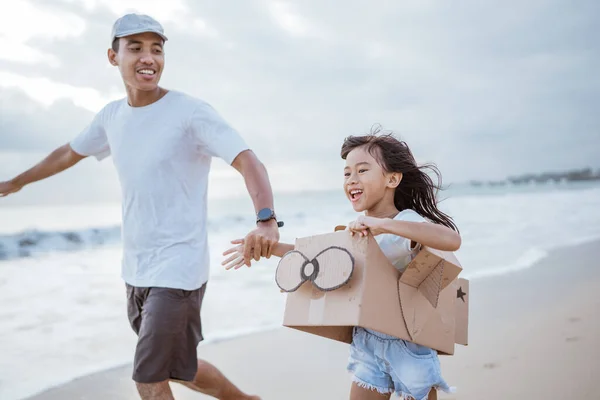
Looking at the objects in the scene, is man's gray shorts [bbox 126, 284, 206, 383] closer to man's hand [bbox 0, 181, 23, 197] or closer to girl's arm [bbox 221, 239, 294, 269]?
girl's arm [bbox 221, 239, 294, 269]

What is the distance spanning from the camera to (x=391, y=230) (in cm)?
215

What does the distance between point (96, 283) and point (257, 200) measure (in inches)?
211

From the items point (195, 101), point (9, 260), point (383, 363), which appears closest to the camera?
point (383, 363)

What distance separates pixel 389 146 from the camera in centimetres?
261

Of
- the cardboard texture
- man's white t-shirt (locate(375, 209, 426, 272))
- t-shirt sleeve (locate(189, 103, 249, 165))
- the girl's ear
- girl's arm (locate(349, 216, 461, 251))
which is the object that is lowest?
the cardboard texture

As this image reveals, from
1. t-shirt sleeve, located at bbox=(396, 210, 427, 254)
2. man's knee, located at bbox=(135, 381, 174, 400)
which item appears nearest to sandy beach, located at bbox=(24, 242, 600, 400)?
man's knee, located at bbox=(135, 381, 174, 400)

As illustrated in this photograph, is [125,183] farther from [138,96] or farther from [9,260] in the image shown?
[9,260]

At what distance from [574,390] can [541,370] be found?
359 mm

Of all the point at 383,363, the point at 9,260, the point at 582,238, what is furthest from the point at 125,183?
the point at 582,238

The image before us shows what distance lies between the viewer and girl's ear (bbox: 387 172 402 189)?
260 cm

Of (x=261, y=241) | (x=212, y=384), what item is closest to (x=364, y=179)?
(x=261, y=241)

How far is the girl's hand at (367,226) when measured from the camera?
2166mm

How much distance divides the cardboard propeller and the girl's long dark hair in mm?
546

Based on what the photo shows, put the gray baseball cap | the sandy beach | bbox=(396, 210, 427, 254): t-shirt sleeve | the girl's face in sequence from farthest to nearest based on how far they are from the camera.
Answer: the sandy beach, the gray baseball cap, the girl's face, bbox=(396, 210, 427, 254): t-shirt sleeve
